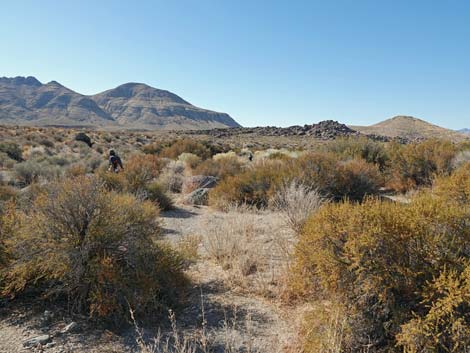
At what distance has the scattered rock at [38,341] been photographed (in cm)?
386

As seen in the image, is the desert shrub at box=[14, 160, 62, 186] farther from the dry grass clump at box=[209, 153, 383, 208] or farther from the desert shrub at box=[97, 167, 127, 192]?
the dry grass clump at box=[209, 153, 383, 208]

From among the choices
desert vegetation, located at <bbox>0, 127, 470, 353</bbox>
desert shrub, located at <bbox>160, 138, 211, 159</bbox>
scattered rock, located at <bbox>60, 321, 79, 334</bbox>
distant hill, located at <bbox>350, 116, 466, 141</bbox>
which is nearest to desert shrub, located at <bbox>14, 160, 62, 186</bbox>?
desert shrub, located at <bbox>160, 138, 211, 159</bbox>

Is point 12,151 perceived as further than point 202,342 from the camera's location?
Yes

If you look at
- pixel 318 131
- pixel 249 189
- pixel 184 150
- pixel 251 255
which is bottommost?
pixel 251 255

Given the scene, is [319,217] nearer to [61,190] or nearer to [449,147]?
[61,190]

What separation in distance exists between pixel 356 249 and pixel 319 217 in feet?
2.62

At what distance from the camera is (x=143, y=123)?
163 meters

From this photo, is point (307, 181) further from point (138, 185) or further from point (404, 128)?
point (404, 128)

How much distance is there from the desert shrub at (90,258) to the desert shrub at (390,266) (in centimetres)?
220

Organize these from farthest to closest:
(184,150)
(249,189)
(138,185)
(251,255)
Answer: (184,150) < (138,185) < (249,189) < (251,255)

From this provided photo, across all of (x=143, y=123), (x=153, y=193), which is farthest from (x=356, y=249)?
(x=143, y=123)

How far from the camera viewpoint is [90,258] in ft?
15.5

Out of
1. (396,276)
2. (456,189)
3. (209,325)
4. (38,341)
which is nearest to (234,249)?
(209,325)

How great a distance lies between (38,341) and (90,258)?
110cm
